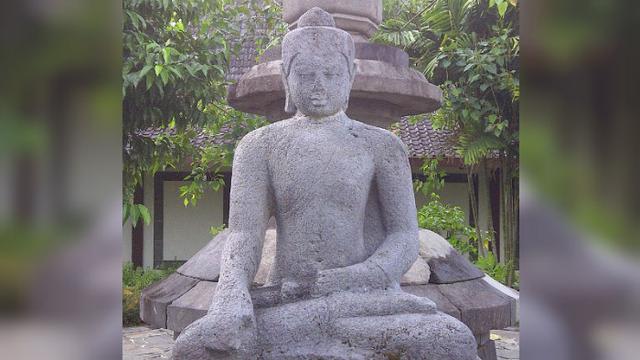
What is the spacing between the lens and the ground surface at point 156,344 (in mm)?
5910

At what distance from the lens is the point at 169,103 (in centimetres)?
568

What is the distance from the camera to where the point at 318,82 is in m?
2.67

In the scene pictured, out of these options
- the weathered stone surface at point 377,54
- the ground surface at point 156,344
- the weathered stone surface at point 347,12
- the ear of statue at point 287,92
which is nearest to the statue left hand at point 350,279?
the ear of statue at point 287,92

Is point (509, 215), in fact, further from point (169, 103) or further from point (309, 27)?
point (309, 27)

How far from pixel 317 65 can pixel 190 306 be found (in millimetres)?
1704

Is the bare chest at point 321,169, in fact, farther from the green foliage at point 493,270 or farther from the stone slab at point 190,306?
the green foliage at point 493,270

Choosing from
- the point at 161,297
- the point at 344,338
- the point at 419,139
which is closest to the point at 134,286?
the point at 419,139

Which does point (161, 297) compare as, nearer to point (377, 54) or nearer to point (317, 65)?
point (317, 65)

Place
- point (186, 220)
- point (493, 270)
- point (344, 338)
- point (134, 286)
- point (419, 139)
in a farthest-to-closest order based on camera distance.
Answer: point (186, 220)
point (419, 139)
point (134, 286)
point (493, 270)
point (344, 338)

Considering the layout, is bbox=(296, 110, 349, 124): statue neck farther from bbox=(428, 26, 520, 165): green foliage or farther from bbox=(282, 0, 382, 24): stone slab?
bbox=(428, 26, 520, 165): green foliage

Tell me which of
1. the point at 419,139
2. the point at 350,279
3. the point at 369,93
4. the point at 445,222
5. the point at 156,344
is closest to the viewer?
the point at 350,279

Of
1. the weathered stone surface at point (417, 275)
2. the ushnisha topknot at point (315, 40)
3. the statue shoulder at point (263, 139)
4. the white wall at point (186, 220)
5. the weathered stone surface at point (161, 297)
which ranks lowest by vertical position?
the white wall at point (186, 220)
